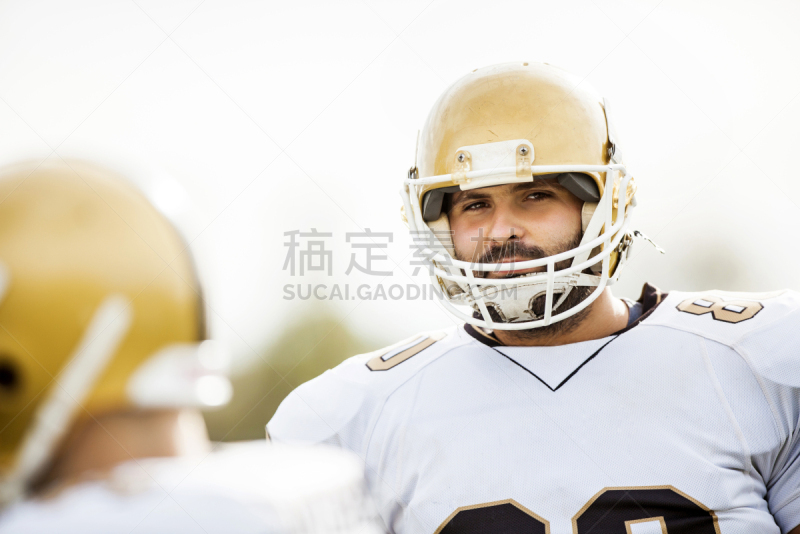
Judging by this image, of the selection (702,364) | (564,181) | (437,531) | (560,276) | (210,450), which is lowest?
(437,531)

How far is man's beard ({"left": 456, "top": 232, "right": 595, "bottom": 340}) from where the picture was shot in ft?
5.10

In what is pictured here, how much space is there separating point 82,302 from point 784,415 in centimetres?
157

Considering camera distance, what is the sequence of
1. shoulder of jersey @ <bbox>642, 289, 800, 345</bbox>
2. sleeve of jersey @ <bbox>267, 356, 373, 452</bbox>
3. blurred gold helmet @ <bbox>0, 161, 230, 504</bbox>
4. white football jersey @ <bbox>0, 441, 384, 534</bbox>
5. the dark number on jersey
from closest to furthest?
white football jersey @ <bbox>0, 441, 384, 534</bbox>, blurred gold helmet @ <bbox>0, 161, 230, 504</bbox>, the dark number on jersey, shoulder of jersey @ <bbox>642, 289, 800, 345</bbox>, sleeve of jersey @ <bbox>267, 356, 373, 452</bbox>

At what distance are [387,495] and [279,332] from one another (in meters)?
12.9

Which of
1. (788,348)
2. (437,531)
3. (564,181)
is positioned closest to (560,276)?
(564,181)

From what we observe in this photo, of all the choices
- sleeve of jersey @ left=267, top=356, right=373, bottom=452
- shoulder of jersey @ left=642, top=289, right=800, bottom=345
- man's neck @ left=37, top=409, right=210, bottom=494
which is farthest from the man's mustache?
man's neck @ left=37, top=409, right=210, bottom=494

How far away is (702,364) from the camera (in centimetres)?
146

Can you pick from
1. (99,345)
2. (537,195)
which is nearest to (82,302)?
(99,345)

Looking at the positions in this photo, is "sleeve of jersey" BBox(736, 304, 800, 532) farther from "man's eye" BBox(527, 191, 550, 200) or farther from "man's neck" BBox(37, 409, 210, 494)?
"man's neck" BBox(37, 409, 210, 494)

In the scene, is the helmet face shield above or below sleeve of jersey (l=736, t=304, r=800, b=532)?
above

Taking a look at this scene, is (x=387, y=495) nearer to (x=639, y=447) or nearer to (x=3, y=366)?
(x=639, y=447)

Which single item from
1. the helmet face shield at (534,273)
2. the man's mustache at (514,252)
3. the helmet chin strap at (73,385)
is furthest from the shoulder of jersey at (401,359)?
the helmet chin strap at (73,385)

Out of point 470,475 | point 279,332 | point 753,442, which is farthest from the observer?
point 279,332

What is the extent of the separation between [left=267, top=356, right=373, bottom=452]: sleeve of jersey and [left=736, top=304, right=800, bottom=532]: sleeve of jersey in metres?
1.02
